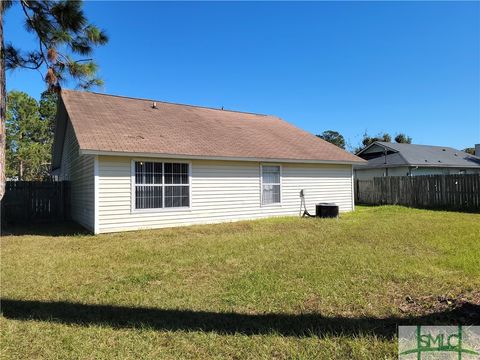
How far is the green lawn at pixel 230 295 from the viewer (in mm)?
3412

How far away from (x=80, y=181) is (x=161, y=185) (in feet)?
11.9

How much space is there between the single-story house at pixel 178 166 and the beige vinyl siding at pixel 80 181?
0.12ft

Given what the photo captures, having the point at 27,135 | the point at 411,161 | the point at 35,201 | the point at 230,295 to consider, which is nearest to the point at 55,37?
the point at 230,295

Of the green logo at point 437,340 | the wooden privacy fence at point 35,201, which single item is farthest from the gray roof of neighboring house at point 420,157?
the green logo at point 437,340

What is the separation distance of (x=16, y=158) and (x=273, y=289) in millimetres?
36620

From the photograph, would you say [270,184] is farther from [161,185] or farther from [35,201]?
[35,201]

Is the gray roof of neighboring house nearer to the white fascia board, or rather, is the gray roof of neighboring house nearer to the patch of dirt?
the white fascia board

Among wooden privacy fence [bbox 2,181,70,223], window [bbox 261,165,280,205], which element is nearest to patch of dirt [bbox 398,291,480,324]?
window [bbox 261,165,280,205]

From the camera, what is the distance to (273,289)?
4945 mm

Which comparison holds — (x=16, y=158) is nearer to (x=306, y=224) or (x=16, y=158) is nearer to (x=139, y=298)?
(x=306, y=224)

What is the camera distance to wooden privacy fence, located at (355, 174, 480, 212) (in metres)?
16.5

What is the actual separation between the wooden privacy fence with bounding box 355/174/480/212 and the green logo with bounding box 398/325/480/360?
15.3 meters

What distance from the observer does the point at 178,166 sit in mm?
11766

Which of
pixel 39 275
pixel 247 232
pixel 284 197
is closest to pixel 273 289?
pixel 39 275
